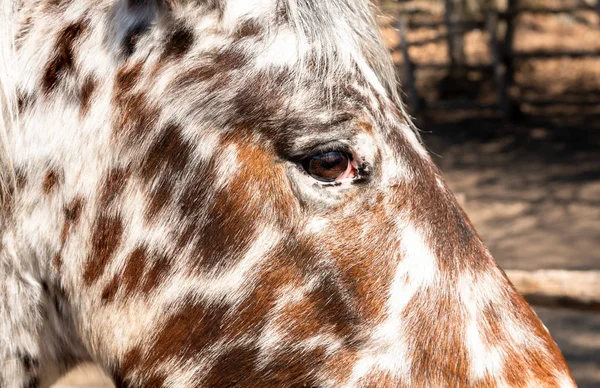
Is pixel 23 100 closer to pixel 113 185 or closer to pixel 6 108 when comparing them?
pixel 6 108

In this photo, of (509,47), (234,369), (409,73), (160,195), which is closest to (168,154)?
(160,195)

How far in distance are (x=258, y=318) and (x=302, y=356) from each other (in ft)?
0.33

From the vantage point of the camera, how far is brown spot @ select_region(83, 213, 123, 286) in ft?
4.27

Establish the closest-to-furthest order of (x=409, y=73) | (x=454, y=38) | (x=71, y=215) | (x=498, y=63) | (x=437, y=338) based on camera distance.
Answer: (x=437, y=338) < (x=71, y=215) < (x=498, y=63) < (x=409, y=73) < (x=454, y=38)

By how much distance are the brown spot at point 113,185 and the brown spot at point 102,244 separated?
3 centimetres

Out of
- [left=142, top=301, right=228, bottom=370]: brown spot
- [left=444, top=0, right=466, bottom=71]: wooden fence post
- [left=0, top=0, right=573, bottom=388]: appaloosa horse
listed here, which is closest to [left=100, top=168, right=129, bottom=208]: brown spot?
[left=0, top=0, right=573, bottom=388]: appaloosa horse

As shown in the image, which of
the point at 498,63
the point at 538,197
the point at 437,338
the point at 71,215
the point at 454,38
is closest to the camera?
the point at 437,338

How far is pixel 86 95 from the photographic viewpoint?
4.25 ft

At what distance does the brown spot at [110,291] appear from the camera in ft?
4.28

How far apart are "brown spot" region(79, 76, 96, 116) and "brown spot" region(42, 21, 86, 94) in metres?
0.04

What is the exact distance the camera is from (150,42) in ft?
4.20

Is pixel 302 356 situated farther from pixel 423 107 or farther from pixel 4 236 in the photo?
pixel 423 107

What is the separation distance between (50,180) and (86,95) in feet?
0.55

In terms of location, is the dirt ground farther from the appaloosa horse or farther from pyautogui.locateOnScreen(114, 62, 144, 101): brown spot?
pyautogui.locateOnScreen(114, 62, 144, 101): brown spot
